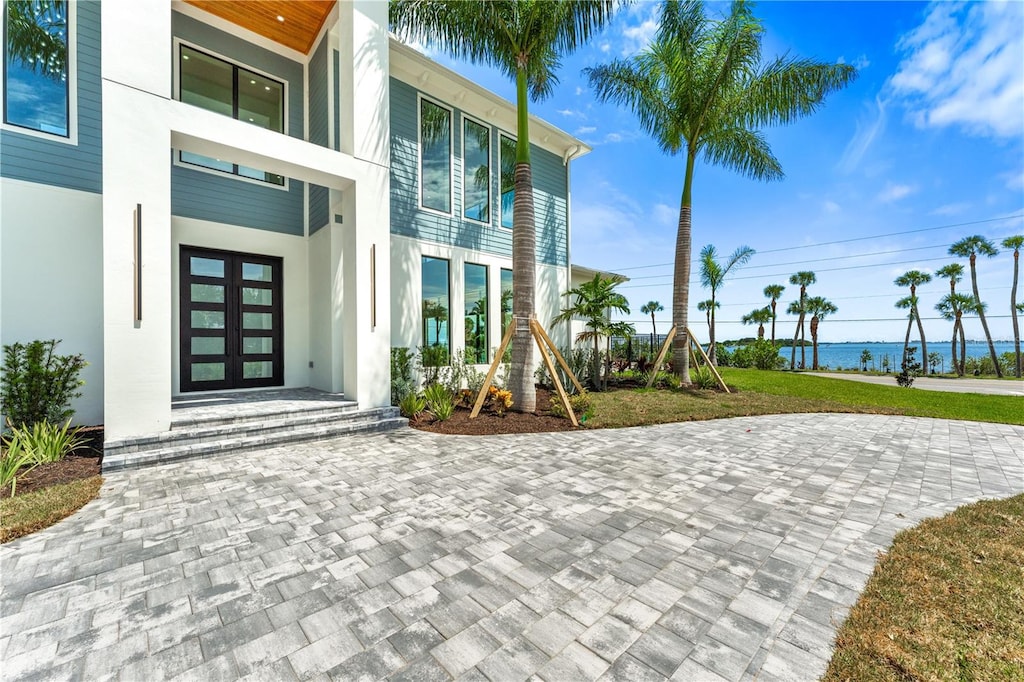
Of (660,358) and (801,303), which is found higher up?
(801,303)

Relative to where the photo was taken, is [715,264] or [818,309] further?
[818,309]

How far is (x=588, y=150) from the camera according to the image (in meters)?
11.5

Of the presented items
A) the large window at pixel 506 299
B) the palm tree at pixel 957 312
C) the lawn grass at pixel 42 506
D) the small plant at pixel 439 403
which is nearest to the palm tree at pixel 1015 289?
the palm tree at pixel 957 312

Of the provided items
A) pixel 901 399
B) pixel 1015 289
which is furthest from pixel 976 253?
pixel 901 399

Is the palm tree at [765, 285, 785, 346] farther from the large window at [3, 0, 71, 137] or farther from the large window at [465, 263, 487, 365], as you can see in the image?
the large window at [3, 0, 71, 137]

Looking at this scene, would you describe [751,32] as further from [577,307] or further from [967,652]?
[967,652]

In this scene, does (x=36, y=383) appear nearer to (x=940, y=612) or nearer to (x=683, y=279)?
(x=940, y=612)

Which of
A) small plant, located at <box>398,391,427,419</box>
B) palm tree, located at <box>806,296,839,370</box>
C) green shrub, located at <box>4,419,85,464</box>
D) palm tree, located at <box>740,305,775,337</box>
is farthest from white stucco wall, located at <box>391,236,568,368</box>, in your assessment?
palm tree, located at <box>806,296,839,370</box>

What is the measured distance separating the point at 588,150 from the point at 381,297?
852cm

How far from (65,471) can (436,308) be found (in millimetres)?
6000

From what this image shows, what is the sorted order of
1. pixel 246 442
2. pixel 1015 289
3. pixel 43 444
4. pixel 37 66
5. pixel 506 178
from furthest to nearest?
pixel 1015 289
pixel 506 178
pixel 37 66
pixel 246 442
pixel 43 444

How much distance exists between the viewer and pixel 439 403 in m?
6.87

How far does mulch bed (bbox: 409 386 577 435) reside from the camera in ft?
20.7

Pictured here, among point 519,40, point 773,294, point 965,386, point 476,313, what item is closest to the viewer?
point 519,40
